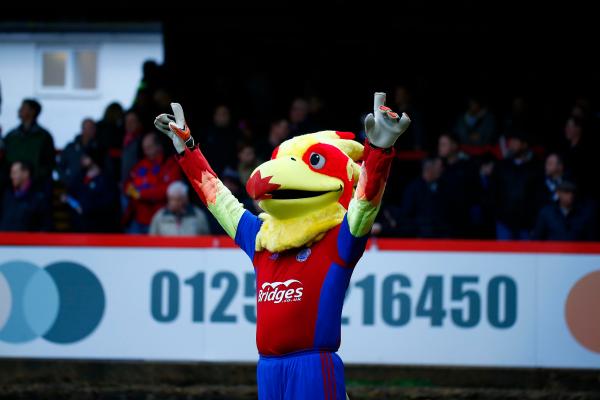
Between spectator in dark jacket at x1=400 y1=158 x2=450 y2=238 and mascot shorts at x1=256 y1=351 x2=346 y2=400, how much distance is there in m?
5.17

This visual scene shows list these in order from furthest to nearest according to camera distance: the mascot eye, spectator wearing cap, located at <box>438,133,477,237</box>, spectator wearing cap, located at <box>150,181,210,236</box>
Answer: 1. spectator wearing cap, located at <box>438,133,477,237</box>
2. spectator wearing cap, located at <box>150,181,210,236</box>
3. the mascot eye

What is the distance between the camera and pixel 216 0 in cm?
1552

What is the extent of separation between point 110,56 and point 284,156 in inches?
733

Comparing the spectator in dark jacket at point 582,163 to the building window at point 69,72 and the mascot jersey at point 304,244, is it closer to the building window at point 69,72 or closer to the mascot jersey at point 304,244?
the mascot jersey at point 304,244

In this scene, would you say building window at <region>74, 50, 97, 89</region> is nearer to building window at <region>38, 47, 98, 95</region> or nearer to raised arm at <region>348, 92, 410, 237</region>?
building window at <region>38, 47, 98, 95</region>

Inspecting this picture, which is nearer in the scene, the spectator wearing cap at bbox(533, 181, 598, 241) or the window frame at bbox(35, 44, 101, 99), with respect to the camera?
the spectator wearing cap at bbox(533, 181, 598, 241)

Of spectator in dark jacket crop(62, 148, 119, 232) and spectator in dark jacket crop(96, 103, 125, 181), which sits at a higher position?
spectator in dark jacket crop(96, 103, 125, 181)

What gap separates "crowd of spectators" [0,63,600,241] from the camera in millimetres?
11852

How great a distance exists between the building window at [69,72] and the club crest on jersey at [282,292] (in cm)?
1921

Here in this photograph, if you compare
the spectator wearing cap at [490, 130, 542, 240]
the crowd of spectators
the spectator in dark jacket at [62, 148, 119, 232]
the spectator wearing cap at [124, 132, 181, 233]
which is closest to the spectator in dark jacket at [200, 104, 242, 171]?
the crowd of spectators

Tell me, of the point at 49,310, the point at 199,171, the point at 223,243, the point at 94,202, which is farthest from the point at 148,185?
the point at 199,171

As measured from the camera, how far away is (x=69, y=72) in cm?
2561

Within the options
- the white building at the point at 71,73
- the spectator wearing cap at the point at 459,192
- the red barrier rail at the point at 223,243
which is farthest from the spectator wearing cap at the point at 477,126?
the white building at the point at 71,73

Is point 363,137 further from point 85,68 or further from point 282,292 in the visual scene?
point 85,68
